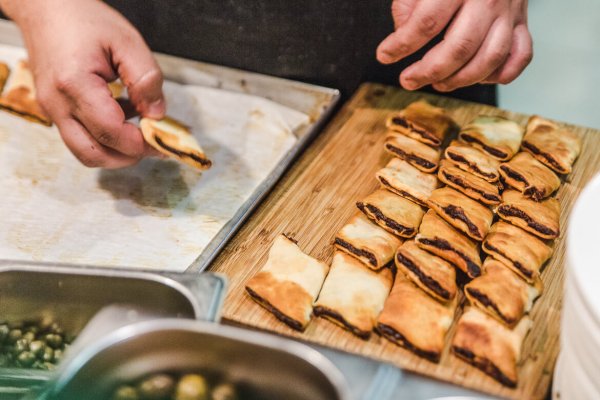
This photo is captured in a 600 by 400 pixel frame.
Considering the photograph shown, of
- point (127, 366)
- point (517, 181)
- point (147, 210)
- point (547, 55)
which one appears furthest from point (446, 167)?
point (547, 55)

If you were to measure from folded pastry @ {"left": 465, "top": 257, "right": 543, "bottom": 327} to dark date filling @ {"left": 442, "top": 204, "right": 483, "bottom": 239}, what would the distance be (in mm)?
141

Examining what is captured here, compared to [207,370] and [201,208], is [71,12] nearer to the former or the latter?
[201,208]

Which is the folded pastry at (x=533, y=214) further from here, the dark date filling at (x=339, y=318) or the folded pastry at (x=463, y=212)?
the dark date filling at (x=339, y=318)

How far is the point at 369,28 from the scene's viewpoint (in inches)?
106

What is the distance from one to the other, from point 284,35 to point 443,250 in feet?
4.52

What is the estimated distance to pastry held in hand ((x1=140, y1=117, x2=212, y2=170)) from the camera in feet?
6.95

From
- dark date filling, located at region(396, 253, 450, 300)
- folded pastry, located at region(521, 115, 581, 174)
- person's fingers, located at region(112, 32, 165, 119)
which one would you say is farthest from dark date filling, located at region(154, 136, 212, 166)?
folded pastry, located at region(521, 115, 581, 174)

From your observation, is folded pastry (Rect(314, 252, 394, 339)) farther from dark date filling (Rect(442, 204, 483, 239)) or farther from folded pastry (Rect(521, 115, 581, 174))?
folded pastry (Rect(521, 115, 581, 174))

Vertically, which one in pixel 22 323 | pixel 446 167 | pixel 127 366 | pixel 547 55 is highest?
pixel 547 55

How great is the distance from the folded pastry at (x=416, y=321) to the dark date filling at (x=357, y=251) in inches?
4.9

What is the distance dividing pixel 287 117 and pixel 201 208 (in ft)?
2.18

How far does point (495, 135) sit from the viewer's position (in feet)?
7.61

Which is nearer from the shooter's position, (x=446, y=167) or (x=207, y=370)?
(x=207, y=370)

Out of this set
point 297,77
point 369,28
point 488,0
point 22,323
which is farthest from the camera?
point 297,77
